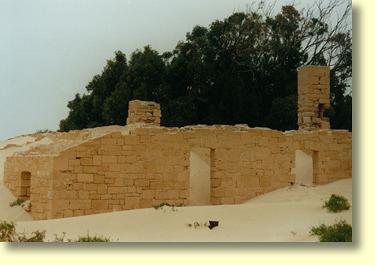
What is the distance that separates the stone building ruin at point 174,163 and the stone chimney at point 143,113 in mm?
23

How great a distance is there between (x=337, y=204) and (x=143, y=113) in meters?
6.42

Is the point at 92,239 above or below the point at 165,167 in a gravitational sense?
below

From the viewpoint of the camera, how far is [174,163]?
11375 millimetres

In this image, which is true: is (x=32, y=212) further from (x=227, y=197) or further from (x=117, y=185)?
(x=227, y=197)

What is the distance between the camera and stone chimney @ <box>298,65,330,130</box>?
1416cm

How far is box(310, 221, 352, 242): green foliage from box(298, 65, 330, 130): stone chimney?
27.1ft

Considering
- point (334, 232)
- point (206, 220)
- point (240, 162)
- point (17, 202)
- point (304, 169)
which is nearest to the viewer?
point (334, 232)

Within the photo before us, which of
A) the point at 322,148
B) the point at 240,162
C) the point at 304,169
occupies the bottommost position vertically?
the point at 304,169

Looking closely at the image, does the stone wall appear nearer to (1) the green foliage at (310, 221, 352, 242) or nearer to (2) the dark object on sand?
(2) the dark object on sand

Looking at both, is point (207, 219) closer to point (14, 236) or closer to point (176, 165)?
point (14, 236)

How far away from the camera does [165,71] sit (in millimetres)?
16281

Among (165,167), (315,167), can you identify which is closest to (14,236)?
(165,167)
